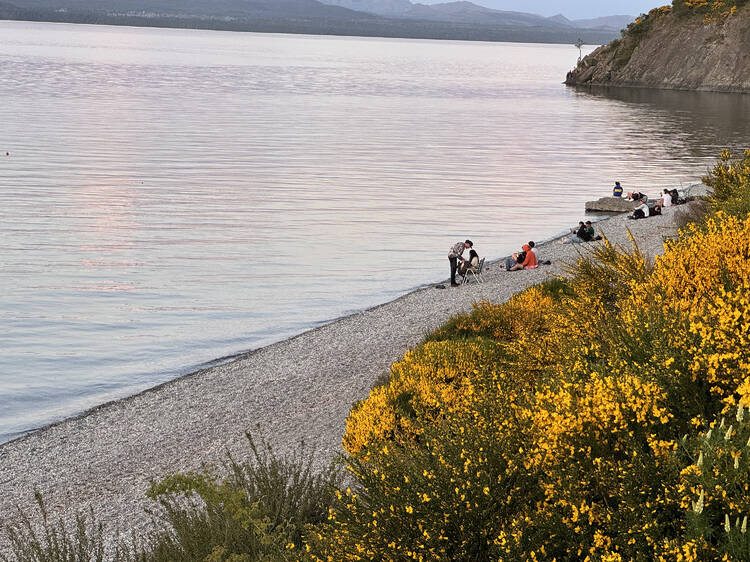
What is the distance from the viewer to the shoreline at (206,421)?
11586mm

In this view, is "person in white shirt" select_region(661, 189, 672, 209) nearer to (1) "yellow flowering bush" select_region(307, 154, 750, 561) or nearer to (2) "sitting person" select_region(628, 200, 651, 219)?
(2) "sitting person" select_region(628, 200, 651, 219)

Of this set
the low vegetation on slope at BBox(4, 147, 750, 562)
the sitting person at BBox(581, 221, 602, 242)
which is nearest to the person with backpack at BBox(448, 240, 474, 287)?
the sitting person at BBox(581, 221, 602, 242)

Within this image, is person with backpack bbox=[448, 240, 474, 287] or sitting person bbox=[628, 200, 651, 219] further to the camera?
sitting person bbox=[628, 200, 651, 219]

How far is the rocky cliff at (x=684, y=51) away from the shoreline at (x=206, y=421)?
10110 cm

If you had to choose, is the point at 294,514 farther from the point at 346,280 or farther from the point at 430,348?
the point at 346,280

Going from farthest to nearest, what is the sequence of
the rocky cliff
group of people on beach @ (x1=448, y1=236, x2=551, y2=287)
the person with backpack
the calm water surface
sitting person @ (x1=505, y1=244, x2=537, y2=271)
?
the rocky cliff → sitting person @ (x1=505, y1=244, x2=537, y2=271) → group of people on beach @ (x1=448, y1=236, x2=551, y2=287) → the person with backpack → the calm water surface

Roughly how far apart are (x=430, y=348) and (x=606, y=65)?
399 ft

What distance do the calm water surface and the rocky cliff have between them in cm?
1910

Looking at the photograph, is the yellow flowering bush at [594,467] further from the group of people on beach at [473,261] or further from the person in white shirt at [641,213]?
the person in white shirt at [641,213]

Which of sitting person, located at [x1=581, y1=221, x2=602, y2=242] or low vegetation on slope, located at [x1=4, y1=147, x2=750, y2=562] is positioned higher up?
low vegetation on slope, located at [x1=4, y1=147, x2=750, y2=562]

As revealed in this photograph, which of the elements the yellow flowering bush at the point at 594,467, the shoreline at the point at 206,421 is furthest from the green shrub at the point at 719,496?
the shoreline at the point at 206,421

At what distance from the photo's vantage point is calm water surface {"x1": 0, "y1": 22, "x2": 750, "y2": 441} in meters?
19.2

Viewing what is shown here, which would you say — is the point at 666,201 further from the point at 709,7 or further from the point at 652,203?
the point at 709,7

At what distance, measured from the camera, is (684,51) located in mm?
112062
